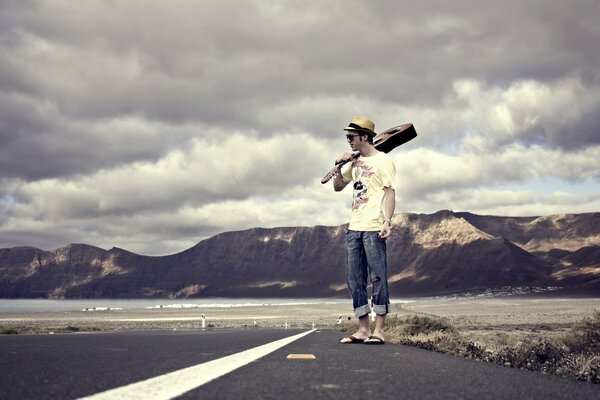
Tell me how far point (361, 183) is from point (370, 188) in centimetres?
14

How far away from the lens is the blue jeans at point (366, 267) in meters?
8.06

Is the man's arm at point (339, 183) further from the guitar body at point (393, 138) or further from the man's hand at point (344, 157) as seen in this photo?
the guitar body at point (393, 138)

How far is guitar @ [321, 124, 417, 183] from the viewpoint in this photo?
27.6 feet

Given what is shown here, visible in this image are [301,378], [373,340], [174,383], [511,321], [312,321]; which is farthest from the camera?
[312,321]

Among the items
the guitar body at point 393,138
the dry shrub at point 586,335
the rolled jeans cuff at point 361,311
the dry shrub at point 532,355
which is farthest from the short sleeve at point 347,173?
the dry shrub at point 586,335

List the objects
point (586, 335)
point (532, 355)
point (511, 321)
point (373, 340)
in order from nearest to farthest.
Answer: point (532, 355) → point (373, 340) → point (586, 335) → point (511, 321)

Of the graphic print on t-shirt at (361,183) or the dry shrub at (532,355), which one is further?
the graphic print on t-shirt at (361,183)

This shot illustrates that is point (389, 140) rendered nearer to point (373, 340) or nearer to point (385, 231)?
point (385, 231)

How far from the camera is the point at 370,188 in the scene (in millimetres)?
8297

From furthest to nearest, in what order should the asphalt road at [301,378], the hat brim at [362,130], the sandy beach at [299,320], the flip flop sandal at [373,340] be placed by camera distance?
the sandy beach at [299,320], the hat brim at [362,130], the flip flop sandal at [373,340], the asphalt road at [301,378]

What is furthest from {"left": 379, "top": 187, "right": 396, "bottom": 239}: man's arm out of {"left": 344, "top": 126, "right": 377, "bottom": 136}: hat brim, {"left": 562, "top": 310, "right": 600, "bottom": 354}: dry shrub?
{"left": 562, "top": 310, "right": 600, "bottom": 354}: dry shrub

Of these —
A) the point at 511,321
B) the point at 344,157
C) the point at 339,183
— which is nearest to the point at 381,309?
the point at 339,183

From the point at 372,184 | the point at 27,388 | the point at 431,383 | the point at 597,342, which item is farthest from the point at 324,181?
the point at 597,342

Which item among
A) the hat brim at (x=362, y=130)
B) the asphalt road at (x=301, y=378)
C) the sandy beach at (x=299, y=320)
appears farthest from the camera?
the sandy beach at (x=299, y=320)
